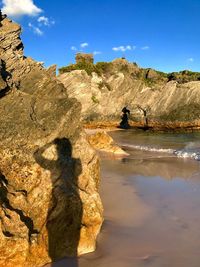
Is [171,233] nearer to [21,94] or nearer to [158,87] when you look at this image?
[21,94]

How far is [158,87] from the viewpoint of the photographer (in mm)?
43750

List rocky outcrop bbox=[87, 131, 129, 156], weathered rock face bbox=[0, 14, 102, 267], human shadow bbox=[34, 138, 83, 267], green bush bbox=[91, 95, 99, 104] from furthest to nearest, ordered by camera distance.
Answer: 1. green bush bbox=[91, 95, 99, 104]
2. rocky outcrop bbox=[87, 131, 129, 156]
3. human shadow bbox=[34, 138, 83, 267]
4. weathered rock face bbox=[0, 14, 102, 267]

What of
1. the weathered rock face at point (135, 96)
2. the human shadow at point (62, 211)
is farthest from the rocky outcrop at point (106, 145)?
the weathered rock face at point (135, 96)

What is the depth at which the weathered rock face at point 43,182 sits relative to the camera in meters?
5.09

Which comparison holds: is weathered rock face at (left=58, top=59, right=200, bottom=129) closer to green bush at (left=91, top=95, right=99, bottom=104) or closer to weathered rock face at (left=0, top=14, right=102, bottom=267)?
green bush at (left=91, top=95, right=99, bottom=104)

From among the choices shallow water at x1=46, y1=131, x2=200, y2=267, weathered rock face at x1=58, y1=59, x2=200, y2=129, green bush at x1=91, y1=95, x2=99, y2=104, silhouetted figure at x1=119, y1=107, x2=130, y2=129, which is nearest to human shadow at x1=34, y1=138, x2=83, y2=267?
shallow water at x1=46, y1=131, x2=200, y2=267

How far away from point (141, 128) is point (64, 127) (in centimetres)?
3599

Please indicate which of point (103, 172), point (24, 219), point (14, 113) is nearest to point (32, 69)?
point (14, 113)

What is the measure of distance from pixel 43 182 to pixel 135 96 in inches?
1574

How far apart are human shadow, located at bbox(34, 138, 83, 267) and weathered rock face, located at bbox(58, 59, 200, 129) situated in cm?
3410

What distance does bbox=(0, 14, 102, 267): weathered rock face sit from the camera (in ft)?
16.7

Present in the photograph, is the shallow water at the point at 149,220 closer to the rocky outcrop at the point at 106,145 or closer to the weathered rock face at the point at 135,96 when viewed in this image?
the rocky outcrop at the point at 106,145

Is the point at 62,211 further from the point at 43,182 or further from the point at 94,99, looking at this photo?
the point at 94,99

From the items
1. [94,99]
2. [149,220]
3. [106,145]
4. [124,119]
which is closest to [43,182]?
[149,220]
